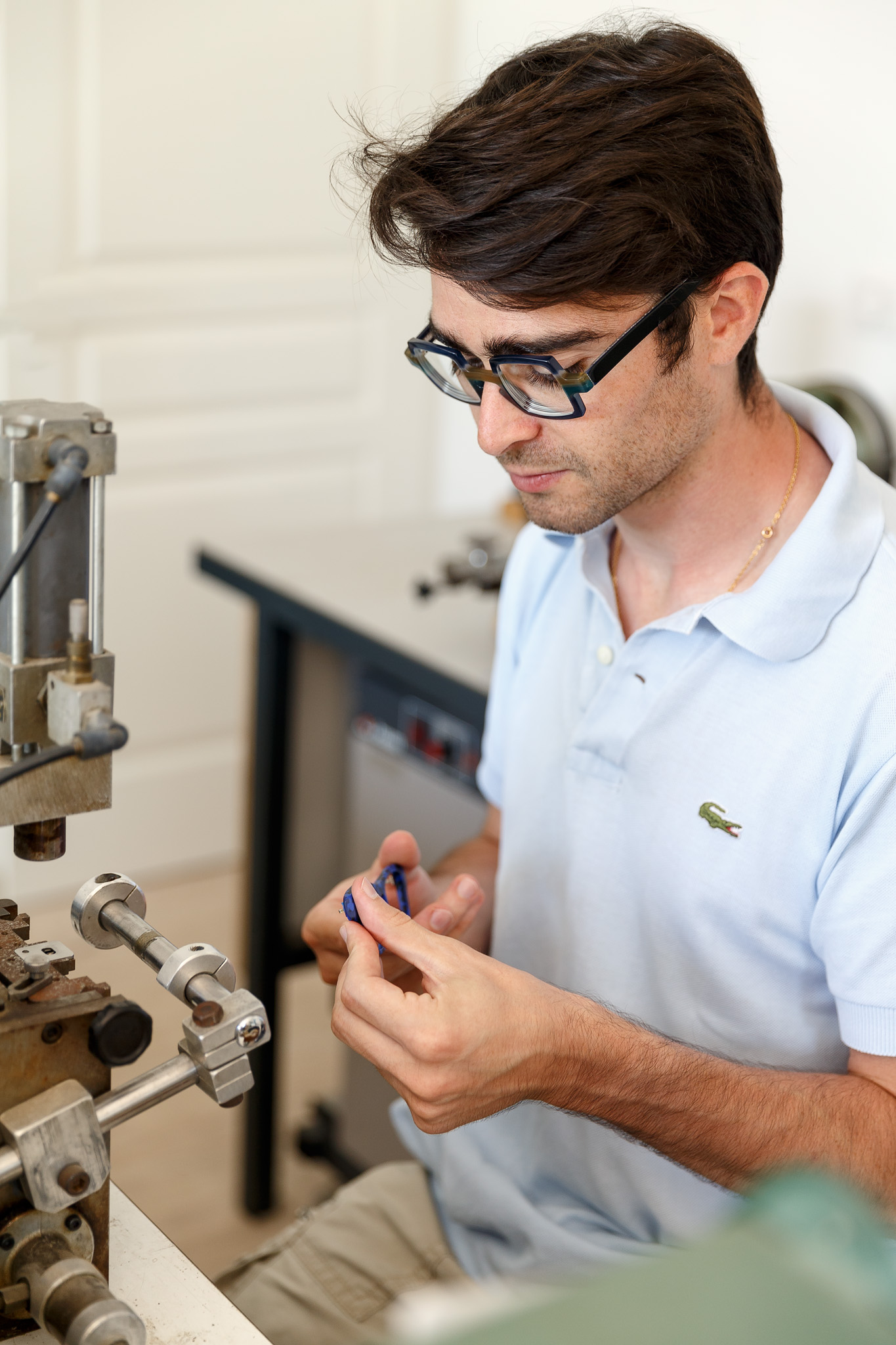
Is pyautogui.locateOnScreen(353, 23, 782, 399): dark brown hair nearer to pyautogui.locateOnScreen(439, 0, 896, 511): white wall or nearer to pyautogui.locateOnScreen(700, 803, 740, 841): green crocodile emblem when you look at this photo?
pyautogui.locateOnScreen(700, 803, 740, 841): green crocodile emblem

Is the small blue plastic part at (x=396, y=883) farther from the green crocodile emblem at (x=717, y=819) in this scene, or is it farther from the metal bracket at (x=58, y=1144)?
the metal bracket at (x=58, y=1144)

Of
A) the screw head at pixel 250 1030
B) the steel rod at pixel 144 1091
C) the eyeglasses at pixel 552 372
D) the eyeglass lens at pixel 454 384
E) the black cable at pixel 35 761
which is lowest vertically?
the steel rod at pixel 144 1091

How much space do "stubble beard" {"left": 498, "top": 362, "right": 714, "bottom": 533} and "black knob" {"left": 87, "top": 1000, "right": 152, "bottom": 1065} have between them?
21.1 inches

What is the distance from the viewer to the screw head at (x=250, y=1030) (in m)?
0.78

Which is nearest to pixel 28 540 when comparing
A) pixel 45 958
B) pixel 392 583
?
pixel 45 958

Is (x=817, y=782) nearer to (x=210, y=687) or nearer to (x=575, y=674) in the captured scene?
(x=575, y=674)

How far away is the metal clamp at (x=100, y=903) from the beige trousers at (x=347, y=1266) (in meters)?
0.46

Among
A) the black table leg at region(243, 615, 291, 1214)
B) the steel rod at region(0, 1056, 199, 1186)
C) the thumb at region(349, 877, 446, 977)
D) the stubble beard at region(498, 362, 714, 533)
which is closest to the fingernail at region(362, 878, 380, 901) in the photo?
the thumb at region(349, 877, 446, 977)

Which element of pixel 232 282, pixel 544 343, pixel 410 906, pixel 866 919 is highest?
pixel 544 343

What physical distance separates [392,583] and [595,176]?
1005 mm

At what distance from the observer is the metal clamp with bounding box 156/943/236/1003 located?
80 cm

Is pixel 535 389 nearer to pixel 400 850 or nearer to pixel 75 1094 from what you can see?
pixel 400 850

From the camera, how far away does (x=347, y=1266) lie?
1.21 m

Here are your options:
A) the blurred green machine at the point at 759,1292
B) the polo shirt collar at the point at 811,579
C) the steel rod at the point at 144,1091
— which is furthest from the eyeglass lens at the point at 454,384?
the blurred green machine at the point at 759,1292
